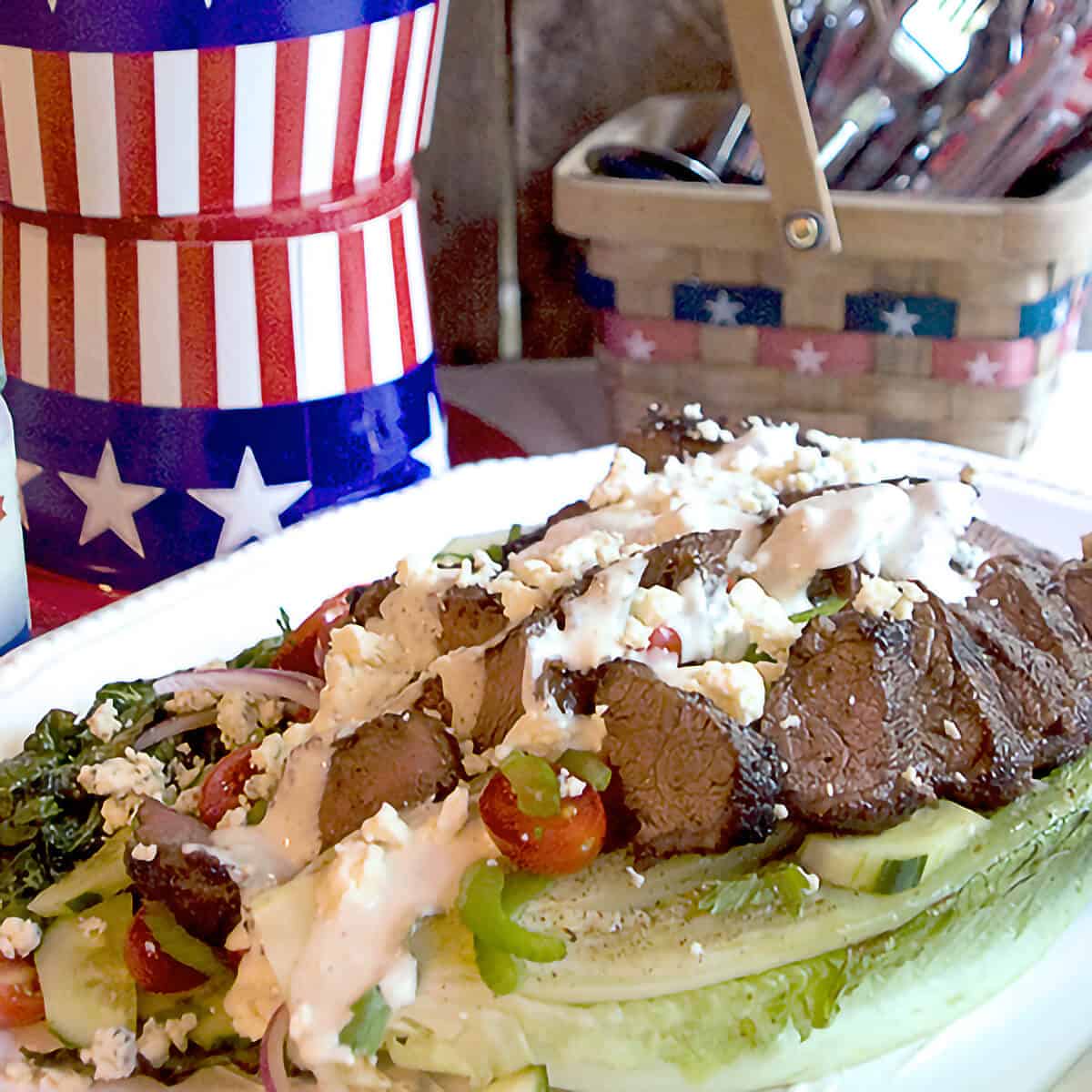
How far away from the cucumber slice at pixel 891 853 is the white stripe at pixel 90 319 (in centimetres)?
133

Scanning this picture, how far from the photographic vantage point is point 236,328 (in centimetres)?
217

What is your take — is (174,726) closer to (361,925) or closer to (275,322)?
(361,925)

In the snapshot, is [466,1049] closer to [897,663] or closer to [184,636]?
[897,663]

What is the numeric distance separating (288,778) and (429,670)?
0.62ft

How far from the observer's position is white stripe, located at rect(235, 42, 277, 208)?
1964mm

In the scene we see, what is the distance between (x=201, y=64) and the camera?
1947 millimetres

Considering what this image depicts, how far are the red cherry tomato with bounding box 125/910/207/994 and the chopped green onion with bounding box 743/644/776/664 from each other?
66 cm

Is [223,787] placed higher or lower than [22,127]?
lower

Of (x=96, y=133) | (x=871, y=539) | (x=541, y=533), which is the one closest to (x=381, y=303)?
(x=96, y=133)

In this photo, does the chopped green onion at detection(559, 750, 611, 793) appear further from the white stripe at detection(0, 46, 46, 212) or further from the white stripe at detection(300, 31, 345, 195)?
the white stripe at detection(0, 46, 46, 212)

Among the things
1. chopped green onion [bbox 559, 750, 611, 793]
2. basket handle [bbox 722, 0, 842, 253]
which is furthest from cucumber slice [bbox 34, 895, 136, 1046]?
basket handle [bbox 722, 0, 842, 253]

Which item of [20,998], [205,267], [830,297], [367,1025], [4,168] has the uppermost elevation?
[4,168]

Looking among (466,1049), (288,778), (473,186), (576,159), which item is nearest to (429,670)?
(288,778)

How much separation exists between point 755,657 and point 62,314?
4.12 ft
